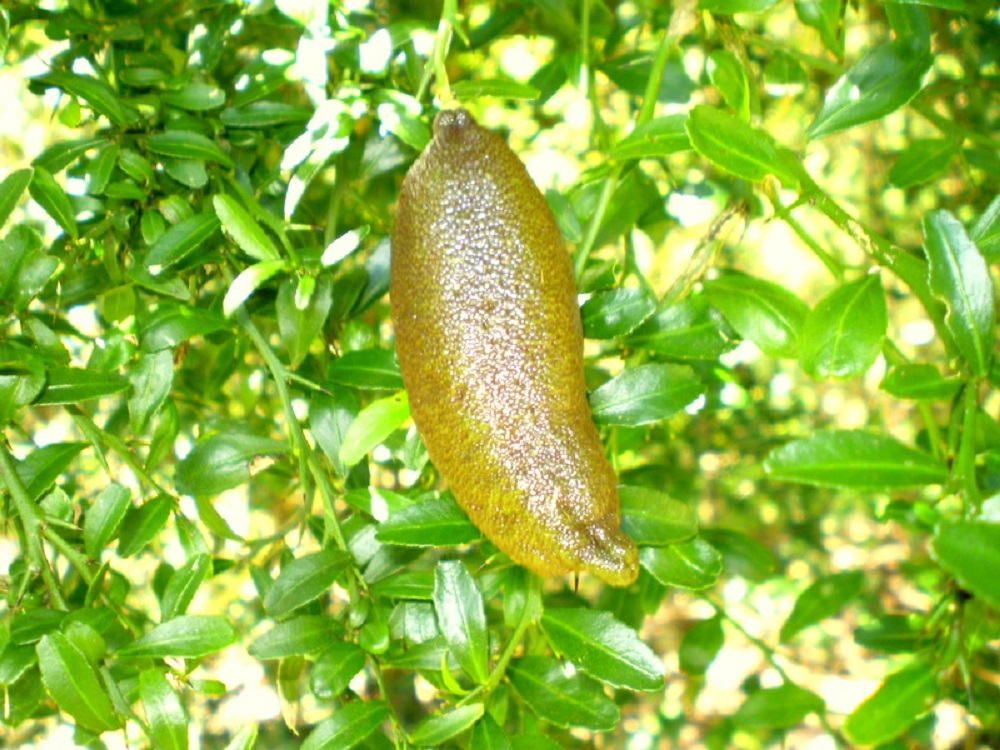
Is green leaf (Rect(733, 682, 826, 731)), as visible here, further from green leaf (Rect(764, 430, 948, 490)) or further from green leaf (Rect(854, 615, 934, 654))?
green leaf (Rect(764, 430, 948, 490))

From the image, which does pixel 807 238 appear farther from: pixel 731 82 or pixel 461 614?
pixel 461 614

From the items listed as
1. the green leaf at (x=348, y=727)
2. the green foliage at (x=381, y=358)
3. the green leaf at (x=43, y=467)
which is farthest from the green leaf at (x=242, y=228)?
the green leaf at (x=348, y=727)

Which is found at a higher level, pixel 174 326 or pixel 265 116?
pixel 265 116

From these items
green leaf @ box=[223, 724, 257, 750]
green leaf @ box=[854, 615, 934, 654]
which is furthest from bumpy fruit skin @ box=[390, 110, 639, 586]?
green leaf @ box=[854, 615, 934, 654]

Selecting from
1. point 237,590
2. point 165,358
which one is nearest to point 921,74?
point 165,358

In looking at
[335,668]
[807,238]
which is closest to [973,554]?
[807,238]

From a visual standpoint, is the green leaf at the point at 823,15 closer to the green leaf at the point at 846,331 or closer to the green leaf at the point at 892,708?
the green leaf at the point at 846,331
